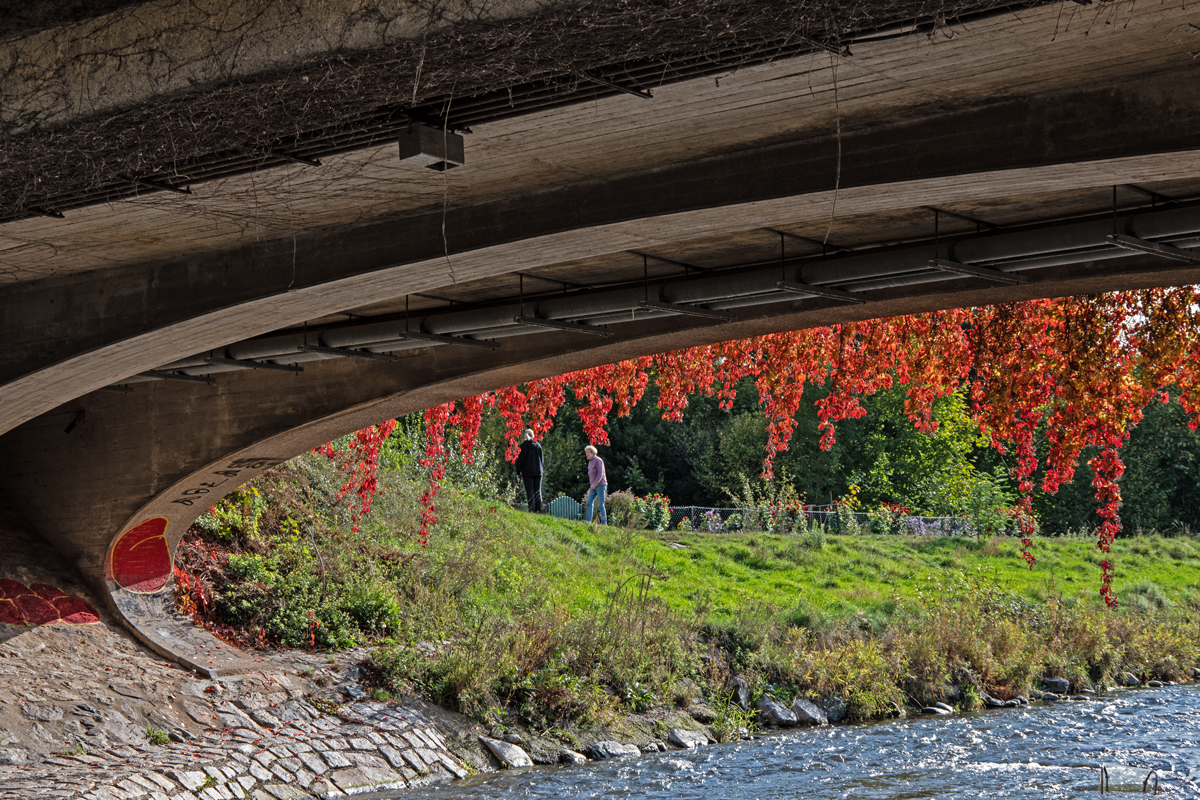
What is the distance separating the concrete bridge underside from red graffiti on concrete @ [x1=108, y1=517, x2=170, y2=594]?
172 cm

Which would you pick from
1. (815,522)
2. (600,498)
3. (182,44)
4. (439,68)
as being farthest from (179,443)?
(815,522)

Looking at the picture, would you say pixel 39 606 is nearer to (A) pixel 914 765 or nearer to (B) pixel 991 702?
(A) pixel 914 765

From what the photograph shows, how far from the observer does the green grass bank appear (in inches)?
528

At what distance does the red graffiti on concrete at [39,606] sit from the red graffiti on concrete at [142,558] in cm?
52

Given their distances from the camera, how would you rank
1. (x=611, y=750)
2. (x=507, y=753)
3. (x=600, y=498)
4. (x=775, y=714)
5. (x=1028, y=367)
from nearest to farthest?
1. (x=1028, y=367)
2. (x=507, y=753)
3. (x=611, y=750)
4. (x=775, y=714)
5. (x=600, y=498)

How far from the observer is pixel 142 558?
13.5m

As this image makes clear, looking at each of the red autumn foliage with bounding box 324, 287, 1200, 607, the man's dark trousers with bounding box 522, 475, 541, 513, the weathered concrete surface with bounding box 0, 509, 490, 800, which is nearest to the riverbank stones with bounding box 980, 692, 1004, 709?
the red autumn foliage with bounding box 324, 287, 1200, 607

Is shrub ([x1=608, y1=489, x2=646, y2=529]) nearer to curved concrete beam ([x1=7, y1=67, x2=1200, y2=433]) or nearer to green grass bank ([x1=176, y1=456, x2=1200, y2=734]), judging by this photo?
green grass bank ([x1=176, y1=456, x2=1200, y2=734])

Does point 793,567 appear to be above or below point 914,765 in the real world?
above

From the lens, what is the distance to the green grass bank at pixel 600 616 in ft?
44.0

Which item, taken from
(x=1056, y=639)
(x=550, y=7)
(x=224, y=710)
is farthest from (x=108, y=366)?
(x=1056, y=639)

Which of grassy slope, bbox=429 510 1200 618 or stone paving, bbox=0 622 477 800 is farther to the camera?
grassy slope, bbox=429 510 1200 618

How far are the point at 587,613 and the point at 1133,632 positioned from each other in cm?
880

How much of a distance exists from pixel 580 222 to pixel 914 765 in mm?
7490
